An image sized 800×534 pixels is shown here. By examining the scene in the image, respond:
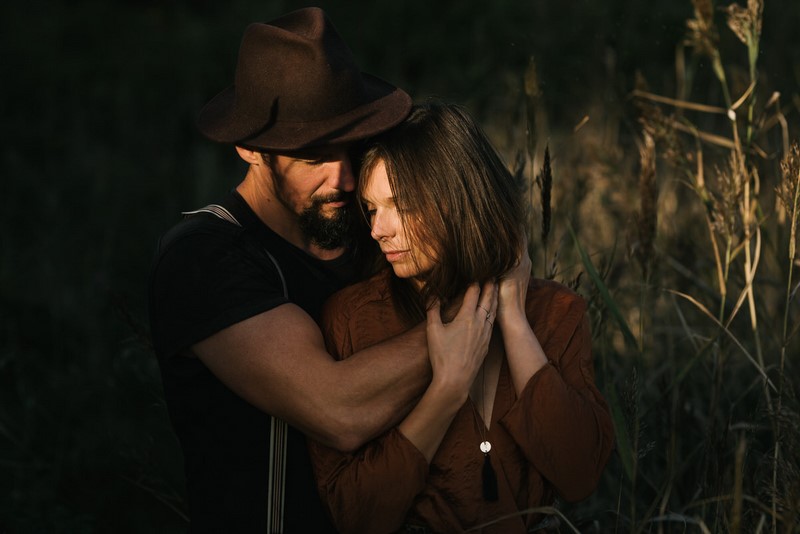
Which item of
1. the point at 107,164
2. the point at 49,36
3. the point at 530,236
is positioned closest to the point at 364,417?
the point at 530,236

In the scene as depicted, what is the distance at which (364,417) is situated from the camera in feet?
8.14

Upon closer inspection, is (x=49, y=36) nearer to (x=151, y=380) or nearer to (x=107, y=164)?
(x=107, y=164)

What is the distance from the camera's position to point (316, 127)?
2771 mm

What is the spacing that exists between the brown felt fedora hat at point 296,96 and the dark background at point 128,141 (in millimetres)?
827

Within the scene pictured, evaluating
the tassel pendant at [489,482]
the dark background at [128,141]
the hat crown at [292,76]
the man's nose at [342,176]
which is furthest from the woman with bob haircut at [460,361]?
the dark background at [128,141]

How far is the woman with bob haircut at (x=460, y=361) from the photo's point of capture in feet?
8.12

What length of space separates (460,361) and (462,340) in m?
0.06

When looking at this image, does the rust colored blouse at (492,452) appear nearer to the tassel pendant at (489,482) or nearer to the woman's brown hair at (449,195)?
the tassel pendant at (489,482)

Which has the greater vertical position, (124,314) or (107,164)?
(124,314)

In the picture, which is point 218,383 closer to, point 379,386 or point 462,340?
point 379,386

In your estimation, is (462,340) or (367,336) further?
(367,336)

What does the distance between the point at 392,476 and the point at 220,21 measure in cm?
870

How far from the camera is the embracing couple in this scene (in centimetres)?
249

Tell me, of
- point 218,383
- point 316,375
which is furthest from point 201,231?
point 316,375
